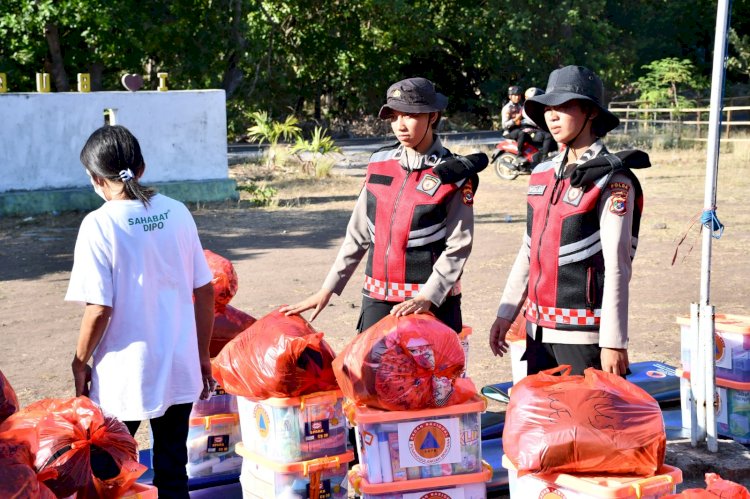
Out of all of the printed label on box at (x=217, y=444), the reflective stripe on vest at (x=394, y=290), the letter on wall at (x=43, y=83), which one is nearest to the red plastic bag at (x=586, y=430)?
the reflective stripe on vest at (x=394, y=290)

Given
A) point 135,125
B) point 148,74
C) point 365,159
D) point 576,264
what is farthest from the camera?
point 148,74

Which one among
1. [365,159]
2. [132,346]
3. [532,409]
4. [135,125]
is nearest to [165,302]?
[132,346]

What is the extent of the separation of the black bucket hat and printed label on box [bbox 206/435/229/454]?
2056mm

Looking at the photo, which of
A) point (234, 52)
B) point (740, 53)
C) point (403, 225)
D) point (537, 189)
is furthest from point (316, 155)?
point (740, 53)

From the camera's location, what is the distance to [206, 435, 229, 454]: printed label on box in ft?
15.3

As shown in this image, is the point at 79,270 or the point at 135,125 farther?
the point at 135,125

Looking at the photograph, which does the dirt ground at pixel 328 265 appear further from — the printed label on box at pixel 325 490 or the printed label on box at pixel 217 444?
the printed label on box at pixel 217 444

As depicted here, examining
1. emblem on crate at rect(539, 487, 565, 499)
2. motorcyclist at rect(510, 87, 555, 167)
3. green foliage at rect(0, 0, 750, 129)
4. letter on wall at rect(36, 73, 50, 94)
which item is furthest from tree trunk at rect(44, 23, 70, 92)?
emblem on crate at rect(539, 487, 565, 499)

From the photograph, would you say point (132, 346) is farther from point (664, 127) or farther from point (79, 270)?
point (664, 127)

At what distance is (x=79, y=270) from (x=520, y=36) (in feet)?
101

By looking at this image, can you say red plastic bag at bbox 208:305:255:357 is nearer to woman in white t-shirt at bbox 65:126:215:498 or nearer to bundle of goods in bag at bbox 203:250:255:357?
bundle of goods in bag at bbox 203:250:255:357

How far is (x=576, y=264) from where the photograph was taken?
12.8 ft

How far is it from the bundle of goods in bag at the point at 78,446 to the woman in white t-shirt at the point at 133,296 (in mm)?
337

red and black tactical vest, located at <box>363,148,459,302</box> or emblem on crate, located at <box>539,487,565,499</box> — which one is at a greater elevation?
red and black tactical vest, located at <box>363,148,459,302</box>
